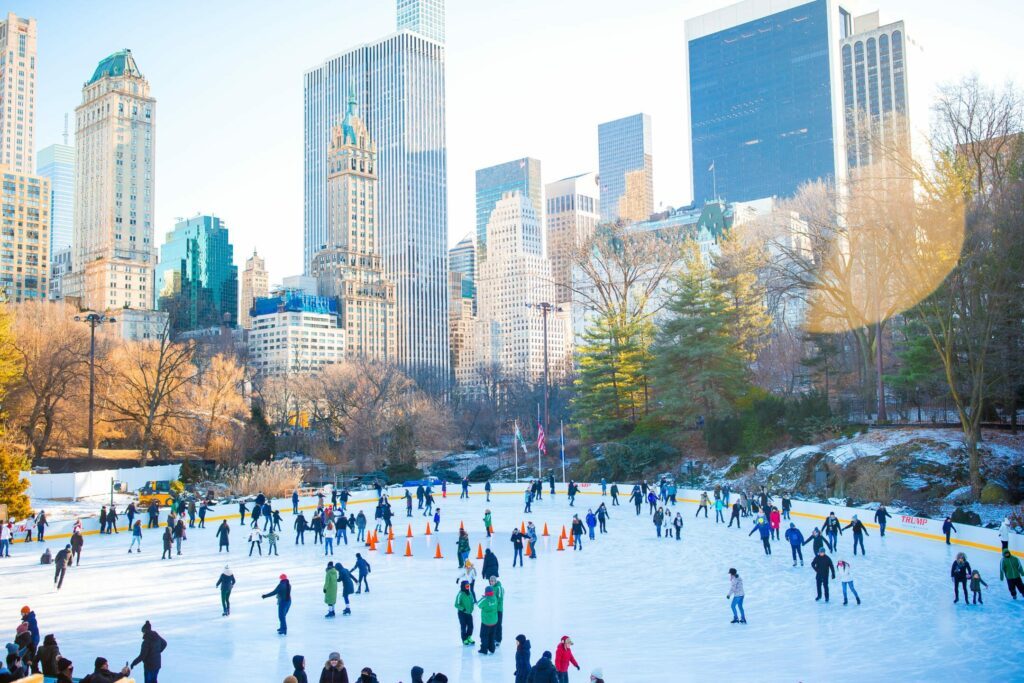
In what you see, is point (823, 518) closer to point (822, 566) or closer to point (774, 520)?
point (774, 520)

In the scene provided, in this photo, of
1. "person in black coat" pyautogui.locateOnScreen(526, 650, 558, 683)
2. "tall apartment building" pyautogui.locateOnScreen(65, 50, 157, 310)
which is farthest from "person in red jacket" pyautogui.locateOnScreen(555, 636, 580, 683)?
"tall apartment building" pyautogui.locateOnScreen(65, 50, 157, 310)

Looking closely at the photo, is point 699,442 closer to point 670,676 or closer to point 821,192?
point 821,192

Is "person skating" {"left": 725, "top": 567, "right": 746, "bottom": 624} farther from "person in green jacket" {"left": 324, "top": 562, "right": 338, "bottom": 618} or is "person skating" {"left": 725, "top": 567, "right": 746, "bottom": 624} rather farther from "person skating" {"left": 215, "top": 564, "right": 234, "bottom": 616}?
"person skating" {"left": 215, "top": 564, "right": 234, "bottom": 616}

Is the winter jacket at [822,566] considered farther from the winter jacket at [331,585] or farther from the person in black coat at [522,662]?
the winter jacket at [331,585]

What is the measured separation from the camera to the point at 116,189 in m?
173

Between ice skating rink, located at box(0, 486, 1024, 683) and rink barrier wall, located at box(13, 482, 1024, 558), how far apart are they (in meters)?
0.68

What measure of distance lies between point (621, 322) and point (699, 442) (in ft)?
31.7

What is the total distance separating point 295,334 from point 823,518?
153 metres

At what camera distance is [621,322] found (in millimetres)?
53938

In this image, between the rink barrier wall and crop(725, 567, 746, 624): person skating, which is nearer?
crop(725, 567, 746, 624): person skating

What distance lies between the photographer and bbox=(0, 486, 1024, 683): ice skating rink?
43.2 feet

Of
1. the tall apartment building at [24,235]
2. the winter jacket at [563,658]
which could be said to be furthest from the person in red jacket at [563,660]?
the tall apartment building at [24,235]

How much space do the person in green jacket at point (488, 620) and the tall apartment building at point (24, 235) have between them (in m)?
183

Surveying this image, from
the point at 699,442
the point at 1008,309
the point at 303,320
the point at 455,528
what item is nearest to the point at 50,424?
the point at 455,528
